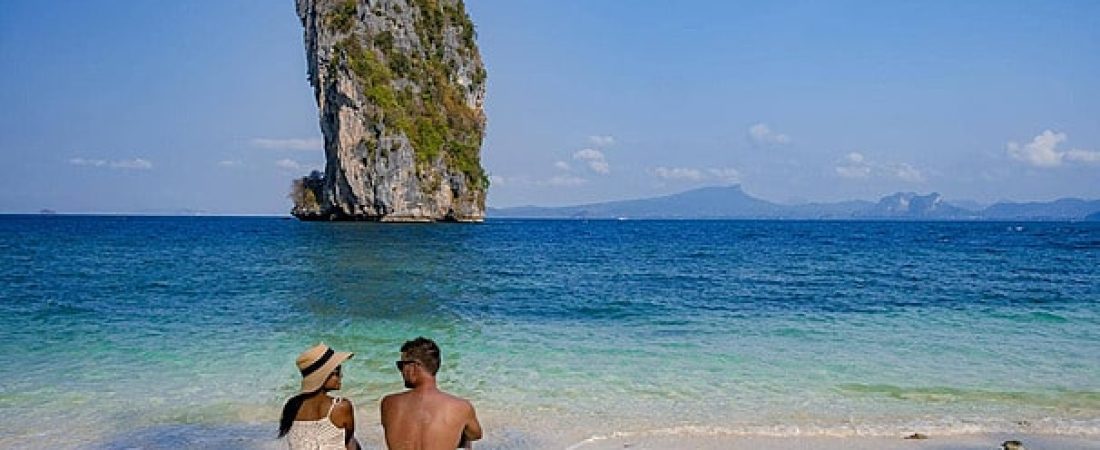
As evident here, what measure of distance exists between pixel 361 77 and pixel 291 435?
90.7 meters

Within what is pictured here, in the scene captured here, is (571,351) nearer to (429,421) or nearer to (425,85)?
(429,421)

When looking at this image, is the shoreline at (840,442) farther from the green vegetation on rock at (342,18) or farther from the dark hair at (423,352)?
the green vegetation on rock at (342,18)

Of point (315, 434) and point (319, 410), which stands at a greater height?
point (319, 410)

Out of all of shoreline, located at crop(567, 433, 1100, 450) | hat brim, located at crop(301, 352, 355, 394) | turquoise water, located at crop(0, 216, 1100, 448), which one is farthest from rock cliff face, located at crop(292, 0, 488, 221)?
hat brim, located at crop(301, 352, 355, 394)

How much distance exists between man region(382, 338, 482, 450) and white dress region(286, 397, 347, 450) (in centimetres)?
47

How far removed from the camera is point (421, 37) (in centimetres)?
10362

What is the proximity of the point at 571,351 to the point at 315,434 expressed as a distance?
8.56m

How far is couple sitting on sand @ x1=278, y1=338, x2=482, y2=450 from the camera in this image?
5.20 meters

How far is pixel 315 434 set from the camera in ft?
18.2

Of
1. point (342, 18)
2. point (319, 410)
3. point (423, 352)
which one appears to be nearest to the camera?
point (423, 352)

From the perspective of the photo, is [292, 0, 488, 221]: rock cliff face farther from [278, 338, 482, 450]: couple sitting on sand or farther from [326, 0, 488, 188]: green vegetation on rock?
[278, 338, 482, 450]: couple sitting on sand

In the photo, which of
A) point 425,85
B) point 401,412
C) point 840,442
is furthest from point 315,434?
point 425,85

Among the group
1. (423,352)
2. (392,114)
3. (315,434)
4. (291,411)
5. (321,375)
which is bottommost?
(315,434)

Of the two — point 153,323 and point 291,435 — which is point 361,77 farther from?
point 291,435
